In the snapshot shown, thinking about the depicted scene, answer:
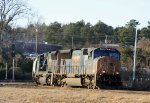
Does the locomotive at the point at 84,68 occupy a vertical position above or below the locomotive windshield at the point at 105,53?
below

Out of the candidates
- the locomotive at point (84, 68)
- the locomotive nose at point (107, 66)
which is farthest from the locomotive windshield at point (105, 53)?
the locomotive nose at point (107, 66)

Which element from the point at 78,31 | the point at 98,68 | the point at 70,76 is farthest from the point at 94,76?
the point at 78,31

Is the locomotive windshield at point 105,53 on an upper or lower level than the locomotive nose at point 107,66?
upper

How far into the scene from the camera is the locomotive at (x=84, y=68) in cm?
3491

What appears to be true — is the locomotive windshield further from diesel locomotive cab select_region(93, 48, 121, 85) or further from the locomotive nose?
the locomotive nose

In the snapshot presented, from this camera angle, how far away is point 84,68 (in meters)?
37.1

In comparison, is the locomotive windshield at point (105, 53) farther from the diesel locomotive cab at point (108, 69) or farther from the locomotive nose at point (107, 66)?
the locomotive nose at point (107, 66)

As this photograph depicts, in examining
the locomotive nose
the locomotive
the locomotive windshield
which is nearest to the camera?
the locomotive nose

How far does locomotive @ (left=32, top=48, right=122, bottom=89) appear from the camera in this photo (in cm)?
3491

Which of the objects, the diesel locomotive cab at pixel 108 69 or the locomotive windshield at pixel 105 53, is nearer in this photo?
the diesel locomotive cab at pixel 108 69

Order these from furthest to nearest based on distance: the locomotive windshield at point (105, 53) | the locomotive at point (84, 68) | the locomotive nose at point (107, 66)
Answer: the locomotive windshield at point (105, 53) → the locomotive at point (84, 68) → the locomotive nose at point (107, 66)

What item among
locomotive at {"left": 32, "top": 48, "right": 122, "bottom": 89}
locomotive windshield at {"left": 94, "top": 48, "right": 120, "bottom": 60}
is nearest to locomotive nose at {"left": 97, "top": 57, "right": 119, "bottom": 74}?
locomotive at {"left": 32, "top": 48, "right": 122, "bottom": 89}

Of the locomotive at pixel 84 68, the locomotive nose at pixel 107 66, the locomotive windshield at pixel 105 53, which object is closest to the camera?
the locomotive nose at pixel 107 66

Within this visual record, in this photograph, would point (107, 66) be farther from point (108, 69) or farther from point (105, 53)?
point (105, 53)
